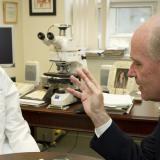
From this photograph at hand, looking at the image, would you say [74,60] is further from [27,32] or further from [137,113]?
[27,32]

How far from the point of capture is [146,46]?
1.04 meters

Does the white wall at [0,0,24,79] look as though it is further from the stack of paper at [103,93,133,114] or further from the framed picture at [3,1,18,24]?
the stack of paper at [103,93,133,114]

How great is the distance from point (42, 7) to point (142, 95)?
2.30m

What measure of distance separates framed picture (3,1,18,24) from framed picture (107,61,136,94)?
1.26 m

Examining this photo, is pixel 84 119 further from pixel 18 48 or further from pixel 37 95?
pixel 18 48

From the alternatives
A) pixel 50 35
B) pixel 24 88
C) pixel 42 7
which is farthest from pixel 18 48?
pixel 50 35

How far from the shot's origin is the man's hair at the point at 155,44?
3.30 ft

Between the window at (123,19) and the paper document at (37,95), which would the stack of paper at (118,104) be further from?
the window at (123,19)

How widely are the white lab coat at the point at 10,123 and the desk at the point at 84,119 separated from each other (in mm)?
425

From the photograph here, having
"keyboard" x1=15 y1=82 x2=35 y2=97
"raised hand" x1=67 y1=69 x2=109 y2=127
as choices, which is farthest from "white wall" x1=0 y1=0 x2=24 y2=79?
"raised hand" x1=67 y1=69 x2=109 y2=127

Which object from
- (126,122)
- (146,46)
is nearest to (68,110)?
(126,122)

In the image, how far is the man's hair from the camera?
3.30 feet

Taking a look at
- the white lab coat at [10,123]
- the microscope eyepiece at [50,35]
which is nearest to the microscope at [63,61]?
the microscope eyepiece at [50,35]

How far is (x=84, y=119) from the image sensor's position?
7.09 ft
